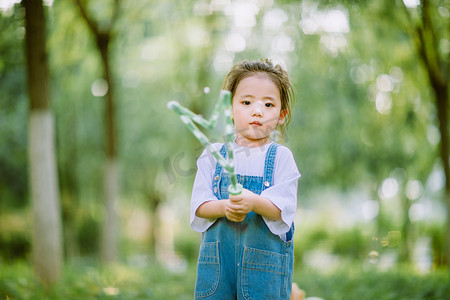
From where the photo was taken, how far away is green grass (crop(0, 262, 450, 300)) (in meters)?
5.47

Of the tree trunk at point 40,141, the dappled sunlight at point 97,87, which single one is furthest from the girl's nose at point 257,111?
the dappled sunlight at point 97,87

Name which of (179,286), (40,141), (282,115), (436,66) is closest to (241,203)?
(282,115)

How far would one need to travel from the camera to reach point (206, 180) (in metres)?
2.36

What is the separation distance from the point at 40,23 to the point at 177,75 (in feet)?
20.2

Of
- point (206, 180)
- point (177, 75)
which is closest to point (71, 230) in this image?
point (177, 75)

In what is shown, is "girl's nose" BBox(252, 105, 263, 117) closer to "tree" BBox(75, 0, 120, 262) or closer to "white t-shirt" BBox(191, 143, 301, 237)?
"white t-shirt" BBox(191, 143, 301, 237)

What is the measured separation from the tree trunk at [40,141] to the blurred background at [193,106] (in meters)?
0.02

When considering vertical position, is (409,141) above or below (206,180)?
above

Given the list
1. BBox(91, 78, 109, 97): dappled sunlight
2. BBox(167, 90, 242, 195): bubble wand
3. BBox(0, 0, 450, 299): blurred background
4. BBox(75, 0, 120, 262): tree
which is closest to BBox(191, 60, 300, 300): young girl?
BBox(167, 90, 242, 195): bubble wand

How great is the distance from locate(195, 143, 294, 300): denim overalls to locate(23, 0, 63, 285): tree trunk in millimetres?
3874

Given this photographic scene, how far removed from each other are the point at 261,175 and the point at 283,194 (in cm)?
16

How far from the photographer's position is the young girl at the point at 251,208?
2.20 metres

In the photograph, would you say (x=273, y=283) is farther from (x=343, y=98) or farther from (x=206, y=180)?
(x=343, y=98)

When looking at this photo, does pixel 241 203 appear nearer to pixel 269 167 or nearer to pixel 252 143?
pixel 269 167
